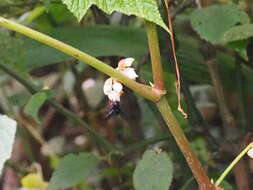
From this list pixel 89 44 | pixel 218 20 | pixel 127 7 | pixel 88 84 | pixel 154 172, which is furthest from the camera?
pixel 88 84

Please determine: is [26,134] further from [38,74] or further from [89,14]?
[89,14]

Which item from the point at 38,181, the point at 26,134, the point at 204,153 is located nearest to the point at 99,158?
the point at 38,181

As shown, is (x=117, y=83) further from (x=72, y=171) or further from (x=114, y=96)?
(x=72, y=171)

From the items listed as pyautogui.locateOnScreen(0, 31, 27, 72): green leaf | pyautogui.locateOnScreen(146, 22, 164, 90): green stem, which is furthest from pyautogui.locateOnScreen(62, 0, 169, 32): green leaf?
pyautogui.locateOnScreen(0, 31, 27, 72): green leaf

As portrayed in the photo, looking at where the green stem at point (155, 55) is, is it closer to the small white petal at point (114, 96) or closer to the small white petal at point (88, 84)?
the small white petal at point (114, 96)

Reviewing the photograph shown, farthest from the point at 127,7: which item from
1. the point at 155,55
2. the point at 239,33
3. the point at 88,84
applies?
the point at 88,84
